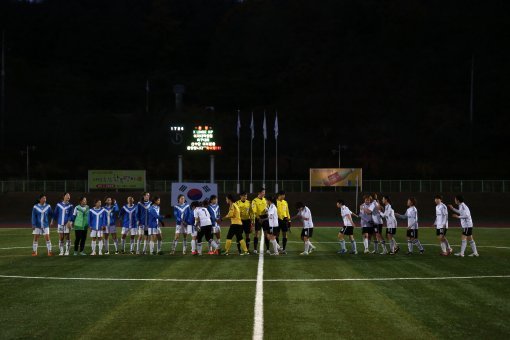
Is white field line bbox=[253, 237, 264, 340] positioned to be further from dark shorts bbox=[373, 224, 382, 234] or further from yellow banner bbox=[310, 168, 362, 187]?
yellow banner bbox=[310, 168, 362, 187]

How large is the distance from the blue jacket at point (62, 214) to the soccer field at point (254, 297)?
1.67 meters

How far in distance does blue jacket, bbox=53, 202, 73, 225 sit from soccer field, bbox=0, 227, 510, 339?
167 cm

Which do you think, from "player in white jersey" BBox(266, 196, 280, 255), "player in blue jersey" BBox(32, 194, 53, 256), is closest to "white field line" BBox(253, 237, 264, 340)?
"player in white jersey" BBox(266, 196, 280, 255)

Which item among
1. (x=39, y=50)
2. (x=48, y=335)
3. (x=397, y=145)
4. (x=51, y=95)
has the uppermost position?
(x=39, y=50)

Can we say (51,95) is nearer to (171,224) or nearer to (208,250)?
(171,224)

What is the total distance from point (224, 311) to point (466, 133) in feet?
253

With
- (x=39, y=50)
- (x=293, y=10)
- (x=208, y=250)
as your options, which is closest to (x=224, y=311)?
(x=208, y=250)

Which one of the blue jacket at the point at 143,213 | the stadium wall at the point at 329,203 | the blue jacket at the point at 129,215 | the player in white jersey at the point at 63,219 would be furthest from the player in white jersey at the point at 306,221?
the stadium wall at the point at 329,203

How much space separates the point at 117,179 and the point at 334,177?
60.5ft

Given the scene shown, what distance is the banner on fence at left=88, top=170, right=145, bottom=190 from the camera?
57.3 metres

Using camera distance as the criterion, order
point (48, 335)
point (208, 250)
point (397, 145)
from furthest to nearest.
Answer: point (397, 145), point (208, 250), point (48, 335)

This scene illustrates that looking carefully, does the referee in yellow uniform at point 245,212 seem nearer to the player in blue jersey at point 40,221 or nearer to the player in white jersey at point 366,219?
the player in white jersey at point 366,219

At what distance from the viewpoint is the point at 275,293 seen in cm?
1331

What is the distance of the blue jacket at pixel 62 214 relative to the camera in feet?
72.8
